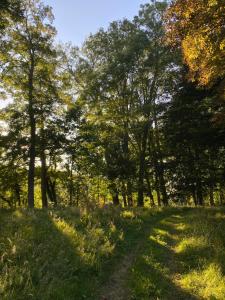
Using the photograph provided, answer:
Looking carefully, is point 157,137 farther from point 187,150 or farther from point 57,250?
point 57,250

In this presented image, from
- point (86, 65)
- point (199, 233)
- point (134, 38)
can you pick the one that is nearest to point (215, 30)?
point (199, 233)

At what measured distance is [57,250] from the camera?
10148 mm

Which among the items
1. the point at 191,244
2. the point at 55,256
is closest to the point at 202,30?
the point at 191,244

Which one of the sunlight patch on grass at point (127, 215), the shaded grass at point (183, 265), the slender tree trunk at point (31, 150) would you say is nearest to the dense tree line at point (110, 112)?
the slender tree trunk at point (31, 150)

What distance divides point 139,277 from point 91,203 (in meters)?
10.4

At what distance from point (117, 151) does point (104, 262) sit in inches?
1032

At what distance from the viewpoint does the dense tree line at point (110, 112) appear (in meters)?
26.9

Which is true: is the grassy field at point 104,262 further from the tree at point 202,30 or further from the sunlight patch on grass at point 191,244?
the tree at point 202,30

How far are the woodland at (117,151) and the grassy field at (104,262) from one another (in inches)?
1.7

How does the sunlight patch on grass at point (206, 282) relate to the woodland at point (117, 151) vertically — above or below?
below

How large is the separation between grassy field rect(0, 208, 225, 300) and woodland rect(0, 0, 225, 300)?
0.04 m

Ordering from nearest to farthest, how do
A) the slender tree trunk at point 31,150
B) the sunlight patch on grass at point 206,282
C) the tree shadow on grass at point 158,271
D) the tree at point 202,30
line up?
the sunlight patch on grass at point 206,282 → the tree shadow on grass at point 158,271 → the tree at point 202,30 → the slender tree trunk at point 31,150

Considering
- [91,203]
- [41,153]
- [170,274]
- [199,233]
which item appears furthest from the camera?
[41,153]

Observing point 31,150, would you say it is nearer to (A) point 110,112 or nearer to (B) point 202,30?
(A) point 110,112
